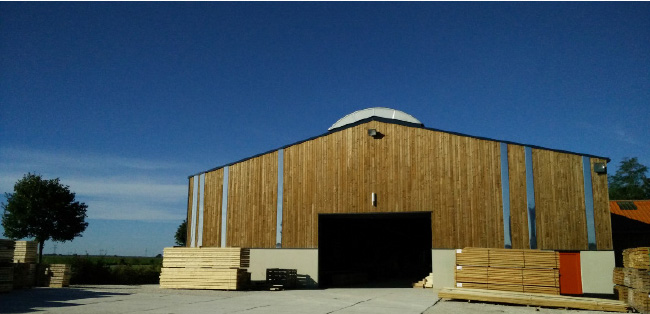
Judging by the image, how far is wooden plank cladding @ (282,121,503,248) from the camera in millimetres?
23469

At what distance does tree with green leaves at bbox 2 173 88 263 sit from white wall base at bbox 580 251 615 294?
37.4m

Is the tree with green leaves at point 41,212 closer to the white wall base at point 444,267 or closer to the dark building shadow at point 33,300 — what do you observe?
the dark building shadow at point 33,300

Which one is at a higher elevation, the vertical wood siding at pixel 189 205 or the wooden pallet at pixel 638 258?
the vertical wood siding at pixel 189 205

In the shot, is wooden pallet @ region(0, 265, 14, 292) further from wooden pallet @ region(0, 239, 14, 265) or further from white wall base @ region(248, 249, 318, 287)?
white wall base @ region(248, 249, 318, 287)

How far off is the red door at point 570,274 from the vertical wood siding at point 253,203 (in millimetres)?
13691

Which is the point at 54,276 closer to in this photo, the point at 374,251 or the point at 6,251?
the point at 6,251

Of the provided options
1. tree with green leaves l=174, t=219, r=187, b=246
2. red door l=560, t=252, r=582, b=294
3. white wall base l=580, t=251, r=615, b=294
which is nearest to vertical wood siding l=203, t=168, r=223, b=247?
red door l=560, t=252, r=582, b=294

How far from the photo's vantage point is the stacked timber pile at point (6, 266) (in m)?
21.8

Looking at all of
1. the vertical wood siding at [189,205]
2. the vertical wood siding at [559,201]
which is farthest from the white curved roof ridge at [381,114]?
the vertical wood siding at [559,201]

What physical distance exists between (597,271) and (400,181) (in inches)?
366

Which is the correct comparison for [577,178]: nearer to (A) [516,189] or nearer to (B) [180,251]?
(A) [516,189]

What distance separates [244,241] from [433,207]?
9998mm

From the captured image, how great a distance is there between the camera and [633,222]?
33.2m

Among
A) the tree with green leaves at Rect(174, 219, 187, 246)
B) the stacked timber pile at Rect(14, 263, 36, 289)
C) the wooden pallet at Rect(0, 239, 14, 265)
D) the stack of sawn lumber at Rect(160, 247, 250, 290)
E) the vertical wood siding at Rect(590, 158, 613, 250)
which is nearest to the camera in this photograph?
the vertical wood siding at Rect(590, 158, 613, 250)
